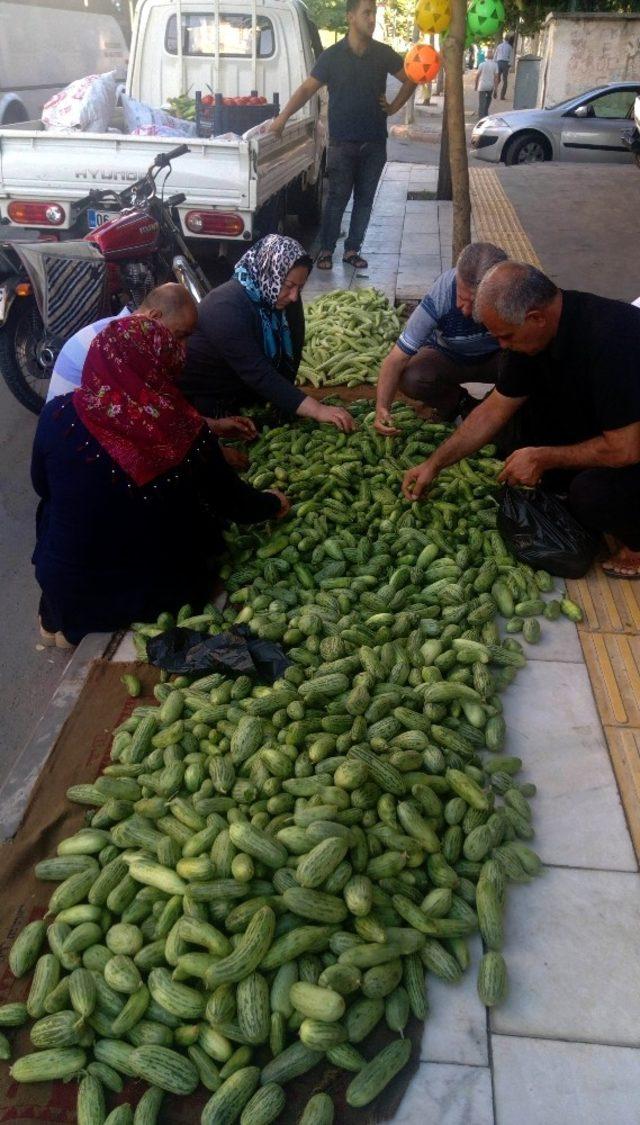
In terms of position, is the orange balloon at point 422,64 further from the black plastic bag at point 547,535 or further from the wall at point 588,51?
the wall at point 588,51

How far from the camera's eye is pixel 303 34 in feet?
34.6

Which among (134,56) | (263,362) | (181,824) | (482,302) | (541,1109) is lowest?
(541,1109)

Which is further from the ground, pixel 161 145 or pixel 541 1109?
pixel 161 145

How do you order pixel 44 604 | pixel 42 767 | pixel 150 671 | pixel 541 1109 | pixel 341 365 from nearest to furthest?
pixel 541 1109 < pixel 42 767 < pixel 150 671 < pixel 44 604 < pixel 341 365

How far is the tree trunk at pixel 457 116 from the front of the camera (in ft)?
23.2

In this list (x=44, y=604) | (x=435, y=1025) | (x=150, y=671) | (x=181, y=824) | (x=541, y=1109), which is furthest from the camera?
(x=44, y=604)

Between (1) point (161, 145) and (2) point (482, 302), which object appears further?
(1) point (161, 145)

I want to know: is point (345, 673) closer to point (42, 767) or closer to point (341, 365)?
point (42, 767)

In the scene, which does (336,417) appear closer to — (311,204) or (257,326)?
(257,326)

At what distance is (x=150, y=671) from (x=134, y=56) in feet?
30.3

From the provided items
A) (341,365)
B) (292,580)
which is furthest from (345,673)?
(341,365)

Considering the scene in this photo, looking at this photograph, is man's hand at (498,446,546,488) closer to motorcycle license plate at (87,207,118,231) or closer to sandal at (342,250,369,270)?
motorcycle license plate at (87,207,118,231)

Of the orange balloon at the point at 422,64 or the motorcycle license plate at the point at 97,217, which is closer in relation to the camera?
the motorcycle license plate at the point at 97,217

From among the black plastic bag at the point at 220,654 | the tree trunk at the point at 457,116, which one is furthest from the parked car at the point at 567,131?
the black plastic bag at the point at 220,654
